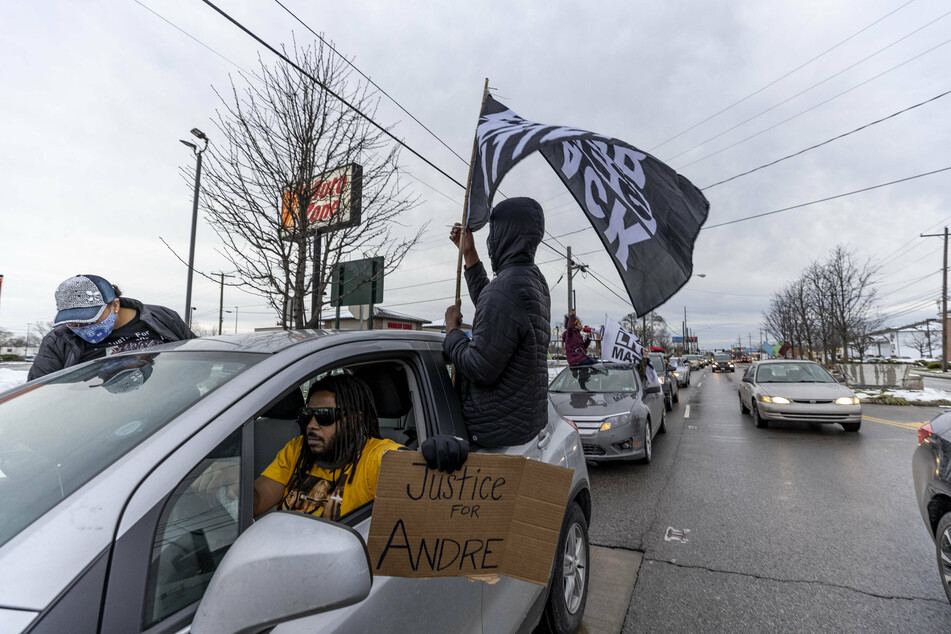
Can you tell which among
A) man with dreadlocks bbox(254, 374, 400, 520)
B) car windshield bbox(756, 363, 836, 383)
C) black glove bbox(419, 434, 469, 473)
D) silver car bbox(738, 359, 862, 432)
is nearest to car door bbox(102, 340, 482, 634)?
man with dreadlocks bbox(254, 374, 400, 520)

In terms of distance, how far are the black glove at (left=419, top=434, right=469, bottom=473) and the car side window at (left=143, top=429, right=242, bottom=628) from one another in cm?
53

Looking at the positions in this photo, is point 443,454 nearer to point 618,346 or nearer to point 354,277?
point 354,277

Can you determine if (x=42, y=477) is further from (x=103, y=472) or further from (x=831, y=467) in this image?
(x=831, y=467)

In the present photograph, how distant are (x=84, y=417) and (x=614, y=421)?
6.00m

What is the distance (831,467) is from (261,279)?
26.4 ft

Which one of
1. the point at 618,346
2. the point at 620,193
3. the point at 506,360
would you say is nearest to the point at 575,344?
the point at 618,346

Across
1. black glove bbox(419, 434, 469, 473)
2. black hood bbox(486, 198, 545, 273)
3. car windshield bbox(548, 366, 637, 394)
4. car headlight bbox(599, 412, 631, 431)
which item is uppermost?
black hood bbox(486, 198, 545, 273)

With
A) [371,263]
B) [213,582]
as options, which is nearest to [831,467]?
[371,263]

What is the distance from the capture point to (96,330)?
2900mm

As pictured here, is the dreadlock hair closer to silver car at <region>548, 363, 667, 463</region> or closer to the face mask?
the face mask

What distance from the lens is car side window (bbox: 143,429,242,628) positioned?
3.39 ft

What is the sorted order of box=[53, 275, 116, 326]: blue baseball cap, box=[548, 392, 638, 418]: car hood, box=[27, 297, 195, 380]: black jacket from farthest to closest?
1. box=[548, 392, 638, 418]: car hood
2. box=[27, 297, 195, 380]: black jacket
3. box=[53, 275, 116, 326]: blue baseball cap

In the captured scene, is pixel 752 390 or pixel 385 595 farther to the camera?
pixel 752 390

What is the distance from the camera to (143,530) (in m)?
1.02
